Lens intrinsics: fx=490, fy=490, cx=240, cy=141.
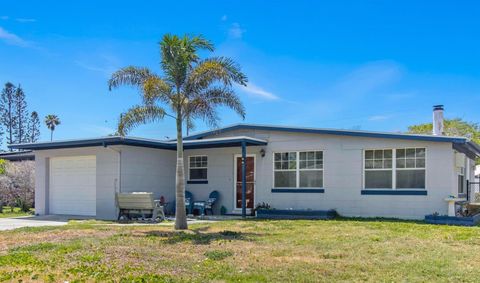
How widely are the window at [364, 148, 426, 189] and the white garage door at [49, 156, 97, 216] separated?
1017cm

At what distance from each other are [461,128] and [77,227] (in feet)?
113

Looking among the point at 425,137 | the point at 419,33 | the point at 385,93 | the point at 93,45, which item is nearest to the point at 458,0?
the point at 419,33

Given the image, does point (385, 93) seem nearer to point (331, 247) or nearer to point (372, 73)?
point (372, 73)

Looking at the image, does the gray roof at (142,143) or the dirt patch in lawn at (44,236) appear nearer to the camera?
the dirt patch in lawn at (44,236)

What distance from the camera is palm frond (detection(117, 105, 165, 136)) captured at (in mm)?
13203

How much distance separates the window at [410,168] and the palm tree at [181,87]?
6.34m

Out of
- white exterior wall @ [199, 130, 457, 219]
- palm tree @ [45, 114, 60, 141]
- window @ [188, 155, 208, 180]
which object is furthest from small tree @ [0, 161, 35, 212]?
palm tree @ [45, 114, 60, 141]

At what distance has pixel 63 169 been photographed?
1970 centimetres

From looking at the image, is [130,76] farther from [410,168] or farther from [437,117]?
[437,117]

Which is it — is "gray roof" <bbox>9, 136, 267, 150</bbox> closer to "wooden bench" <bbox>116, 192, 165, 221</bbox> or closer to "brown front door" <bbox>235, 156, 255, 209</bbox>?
"brown front door" <bbox>235, 156, 255, 209</bbox>

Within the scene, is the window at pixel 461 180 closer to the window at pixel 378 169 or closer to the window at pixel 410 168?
the window at pixel 410 168

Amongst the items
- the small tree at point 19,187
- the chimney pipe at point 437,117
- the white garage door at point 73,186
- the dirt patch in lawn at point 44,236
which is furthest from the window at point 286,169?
the small tree at point 19,187

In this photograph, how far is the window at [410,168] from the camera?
16078 millimetres

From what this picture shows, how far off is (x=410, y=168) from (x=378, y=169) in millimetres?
1060
